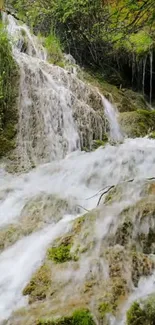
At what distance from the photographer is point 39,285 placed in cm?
273

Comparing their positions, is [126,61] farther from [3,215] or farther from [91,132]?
[3,215]

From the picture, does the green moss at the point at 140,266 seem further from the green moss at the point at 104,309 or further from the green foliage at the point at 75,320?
the green foliage at the point at 75,320

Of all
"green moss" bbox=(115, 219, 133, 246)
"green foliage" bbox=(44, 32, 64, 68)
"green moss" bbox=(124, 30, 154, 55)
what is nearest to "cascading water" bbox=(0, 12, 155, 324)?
"green moss" bbox=(115, 219, 133, 246)

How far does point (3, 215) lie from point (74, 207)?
0.79 metres

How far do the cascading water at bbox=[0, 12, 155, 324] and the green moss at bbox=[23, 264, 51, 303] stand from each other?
0.06 meters

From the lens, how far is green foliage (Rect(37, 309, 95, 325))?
2.25 meters

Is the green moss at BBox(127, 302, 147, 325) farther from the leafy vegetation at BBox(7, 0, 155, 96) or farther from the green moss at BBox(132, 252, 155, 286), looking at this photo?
the leafy vegetation at BBox(7, 0, 155, 96)

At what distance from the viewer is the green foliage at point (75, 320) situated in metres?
2.25

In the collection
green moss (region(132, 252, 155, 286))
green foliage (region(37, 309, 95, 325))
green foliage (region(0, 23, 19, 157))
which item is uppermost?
green foliage (region(0, 23, 19, 157))

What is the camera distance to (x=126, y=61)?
11.4 meters

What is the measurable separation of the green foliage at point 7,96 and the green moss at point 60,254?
3362 mm

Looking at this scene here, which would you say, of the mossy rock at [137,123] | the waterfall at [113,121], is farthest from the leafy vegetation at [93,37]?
the mossy rock at [137,123]

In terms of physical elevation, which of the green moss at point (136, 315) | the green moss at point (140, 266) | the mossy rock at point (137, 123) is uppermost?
the mossy rock at point (137, 123)

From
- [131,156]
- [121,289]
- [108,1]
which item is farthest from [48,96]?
[108,1]
